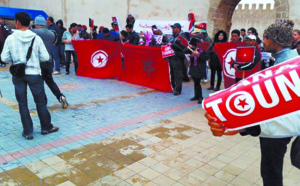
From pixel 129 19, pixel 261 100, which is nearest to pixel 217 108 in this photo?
pixel 261 100

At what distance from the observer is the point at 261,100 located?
1.74 m

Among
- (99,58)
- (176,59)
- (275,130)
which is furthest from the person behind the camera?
(99,58)

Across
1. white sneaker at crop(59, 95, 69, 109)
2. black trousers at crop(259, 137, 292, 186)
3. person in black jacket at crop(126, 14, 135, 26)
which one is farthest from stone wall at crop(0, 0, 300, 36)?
black trousers at crop(259, 137, 292, 186)

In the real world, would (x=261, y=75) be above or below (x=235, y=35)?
below

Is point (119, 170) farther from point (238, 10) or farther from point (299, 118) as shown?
point (238, 10)

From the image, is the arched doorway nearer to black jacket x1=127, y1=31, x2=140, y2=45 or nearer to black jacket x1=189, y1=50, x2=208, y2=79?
black jacket x1=127, y1=31, x2=140, y2=45

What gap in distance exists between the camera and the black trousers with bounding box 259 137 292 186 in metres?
2.03

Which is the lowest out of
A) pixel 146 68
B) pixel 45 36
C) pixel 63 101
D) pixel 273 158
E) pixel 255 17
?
pixel 63 101

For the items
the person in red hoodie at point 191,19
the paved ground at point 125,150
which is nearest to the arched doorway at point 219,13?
the person in red hoodie at point 191,19

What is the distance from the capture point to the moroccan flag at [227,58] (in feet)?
22.4

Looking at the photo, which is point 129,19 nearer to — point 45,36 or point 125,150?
point 45,36

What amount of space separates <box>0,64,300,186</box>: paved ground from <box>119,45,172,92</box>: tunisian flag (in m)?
1.77

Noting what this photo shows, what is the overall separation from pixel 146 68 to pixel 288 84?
6.63m

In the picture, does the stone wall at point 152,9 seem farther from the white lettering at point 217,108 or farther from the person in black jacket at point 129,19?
the white lettering at point 217,108
